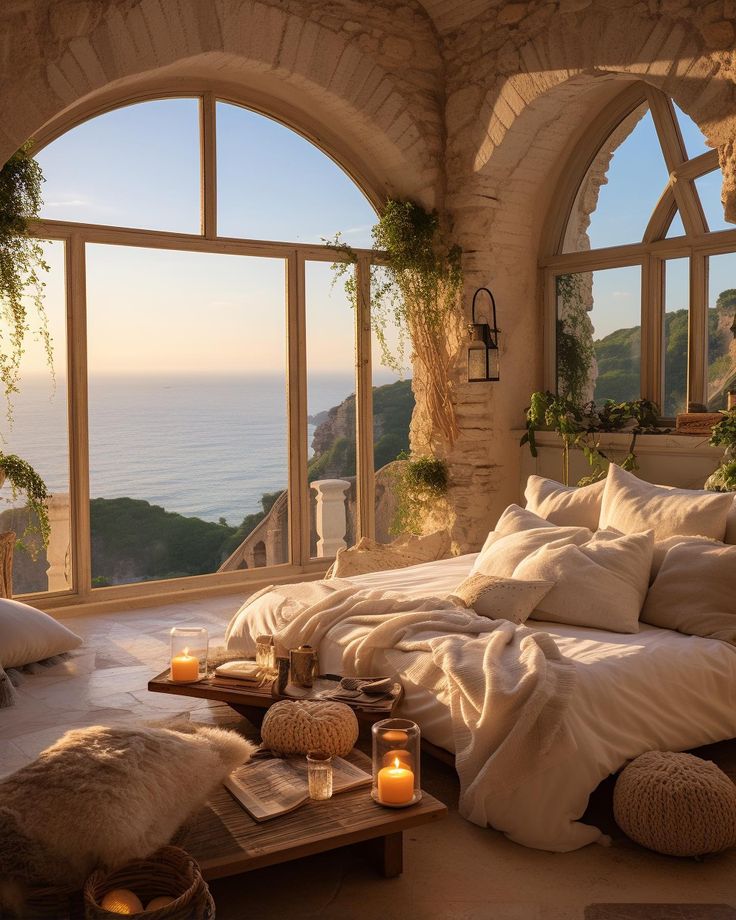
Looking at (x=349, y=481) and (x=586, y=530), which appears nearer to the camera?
(x=586, y=530)

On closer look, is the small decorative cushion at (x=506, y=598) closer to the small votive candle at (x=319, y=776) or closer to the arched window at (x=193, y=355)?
the small votive candle at (x=319, y=776)

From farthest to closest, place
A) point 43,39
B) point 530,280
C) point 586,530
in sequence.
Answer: point 530,280 → point 43,39 → point 586,530

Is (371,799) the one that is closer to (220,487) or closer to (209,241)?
(220,487)

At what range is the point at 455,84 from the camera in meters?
6.62

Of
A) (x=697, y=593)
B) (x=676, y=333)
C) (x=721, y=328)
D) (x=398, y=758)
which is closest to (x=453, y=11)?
(x=676, y=333)

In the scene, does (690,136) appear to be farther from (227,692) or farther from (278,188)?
(227,692)

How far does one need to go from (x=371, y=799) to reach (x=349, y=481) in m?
4.58

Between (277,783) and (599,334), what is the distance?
15.6ft

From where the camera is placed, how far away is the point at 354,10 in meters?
6.23

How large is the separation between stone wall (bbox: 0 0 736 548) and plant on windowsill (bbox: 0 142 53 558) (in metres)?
0.23

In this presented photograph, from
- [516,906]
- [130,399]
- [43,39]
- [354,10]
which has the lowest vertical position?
[516,906]

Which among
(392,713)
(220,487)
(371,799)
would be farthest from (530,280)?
(371,799)

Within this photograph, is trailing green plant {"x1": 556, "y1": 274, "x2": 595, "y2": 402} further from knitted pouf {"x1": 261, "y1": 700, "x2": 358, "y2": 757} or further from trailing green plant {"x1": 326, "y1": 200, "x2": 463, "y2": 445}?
knitted pouf {"x1": 261, "y1": 700, "x2": 358, "y2": 757}

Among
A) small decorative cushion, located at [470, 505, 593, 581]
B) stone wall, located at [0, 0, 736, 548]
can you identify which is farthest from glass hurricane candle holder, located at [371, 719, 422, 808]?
stone wall, located at [0, 0, 736, 548]
